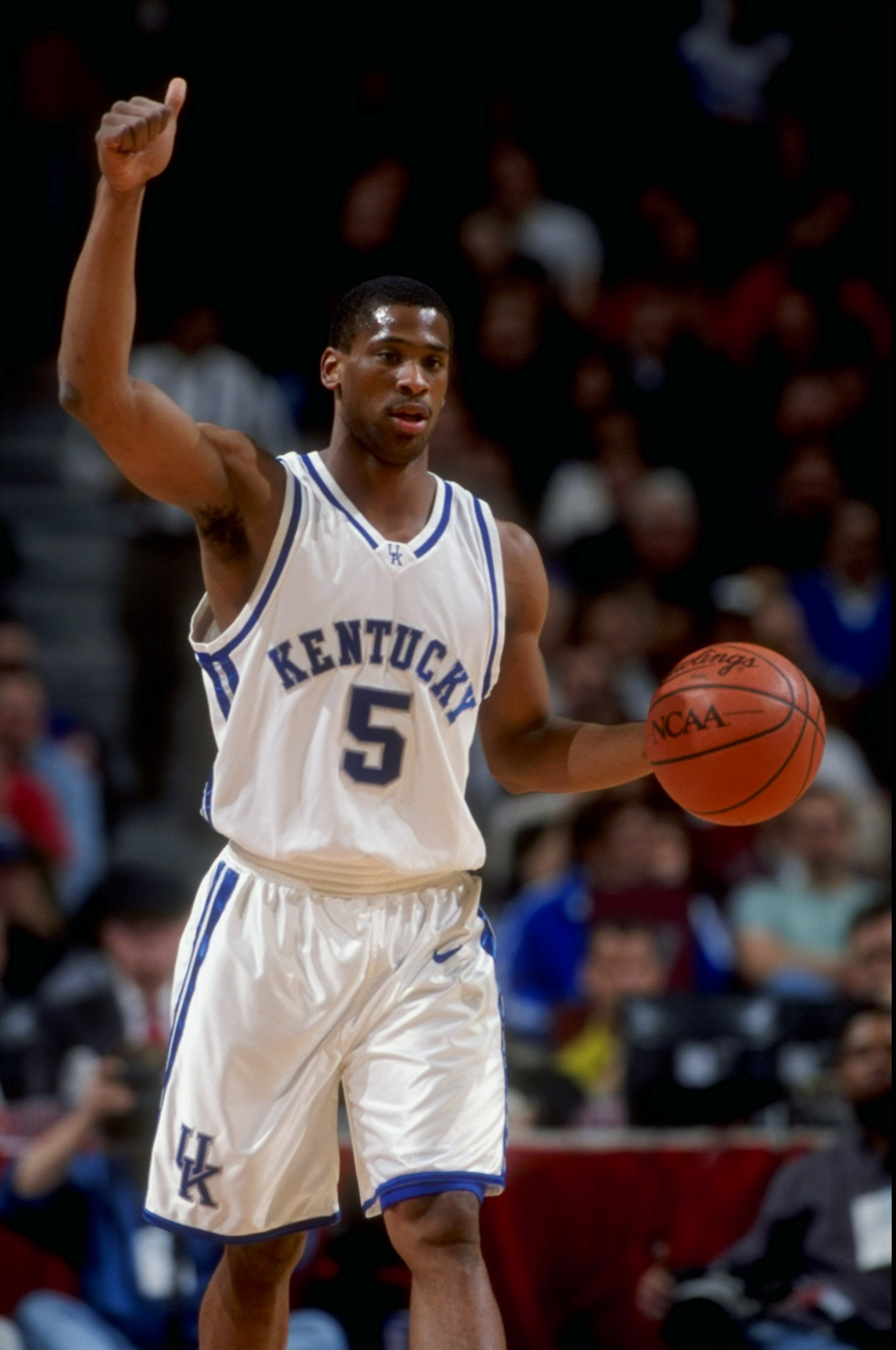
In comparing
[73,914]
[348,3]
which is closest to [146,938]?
[73,914]

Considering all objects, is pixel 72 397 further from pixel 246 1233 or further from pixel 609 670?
pixel 609 670

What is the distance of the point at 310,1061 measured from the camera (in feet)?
12.3

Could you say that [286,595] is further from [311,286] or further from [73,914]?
[311,286]

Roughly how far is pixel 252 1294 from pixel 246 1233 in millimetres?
179

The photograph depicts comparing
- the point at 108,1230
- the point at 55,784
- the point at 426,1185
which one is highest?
the point at 55,784

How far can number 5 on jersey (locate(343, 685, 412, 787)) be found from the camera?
3781 mm

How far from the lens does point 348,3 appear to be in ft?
43.9

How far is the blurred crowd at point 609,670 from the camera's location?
248 inches

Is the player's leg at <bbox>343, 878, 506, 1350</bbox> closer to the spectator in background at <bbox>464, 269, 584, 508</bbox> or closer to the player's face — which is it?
the player's face

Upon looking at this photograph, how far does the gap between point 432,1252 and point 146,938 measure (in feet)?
11.3

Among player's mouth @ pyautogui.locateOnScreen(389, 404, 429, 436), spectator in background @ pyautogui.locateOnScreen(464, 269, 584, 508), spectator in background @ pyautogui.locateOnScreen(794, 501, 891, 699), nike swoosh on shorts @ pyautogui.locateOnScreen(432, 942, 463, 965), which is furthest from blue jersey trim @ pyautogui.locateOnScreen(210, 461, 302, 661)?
spectator in background @ pyautogui.locateOnScreen(464, 269, 584, 508)

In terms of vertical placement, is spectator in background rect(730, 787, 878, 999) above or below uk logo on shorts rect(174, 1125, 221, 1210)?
above

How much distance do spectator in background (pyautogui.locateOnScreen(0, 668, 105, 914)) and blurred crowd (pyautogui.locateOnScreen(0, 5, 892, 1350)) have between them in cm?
2

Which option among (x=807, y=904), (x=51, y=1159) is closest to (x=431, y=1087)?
(x=51, y=1159)
